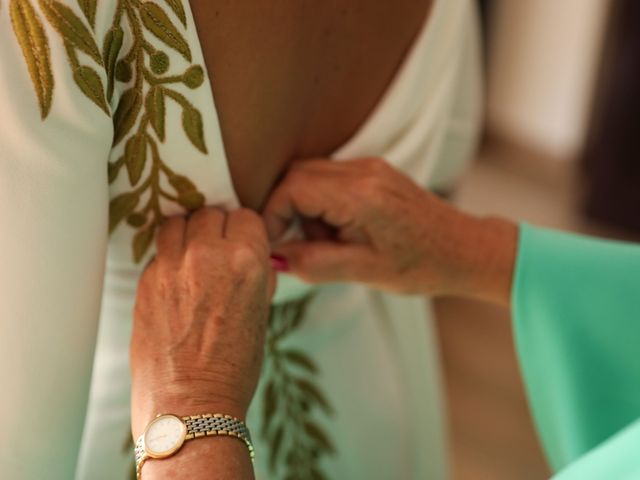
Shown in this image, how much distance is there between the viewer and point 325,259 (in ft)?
Result: 2.74

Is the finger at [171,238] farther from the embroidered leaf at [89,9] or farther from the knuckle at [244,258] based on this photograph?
the embroidered leaf at [89,9]

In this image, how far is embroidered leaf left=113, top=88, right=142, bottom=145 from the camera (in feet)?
2.09

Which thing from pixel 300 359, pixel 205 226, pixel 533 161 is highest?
pixel 205 226

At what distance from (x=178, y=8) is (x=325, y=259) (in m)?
0.30

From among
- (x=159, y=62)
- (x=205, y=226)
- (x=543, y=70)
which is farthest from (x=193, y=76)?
(x=543, y=70)

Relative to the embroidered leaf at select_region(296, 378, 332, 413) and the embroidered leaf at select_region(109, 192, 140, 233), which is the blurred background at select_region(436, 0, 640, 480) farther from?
the embroidered leaf at select_region(109, 192, 140, 233)

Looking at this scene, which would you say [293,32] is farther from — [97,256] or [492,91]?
[492,91]

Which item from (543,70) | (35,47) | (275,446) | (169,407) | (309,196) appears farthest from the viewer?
(543,70)

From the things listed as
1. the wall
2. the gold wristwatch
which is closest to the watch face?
the gold wristwatch

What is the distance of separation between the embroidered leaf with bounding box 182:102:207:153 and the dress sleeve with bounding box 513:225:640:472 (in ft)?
1.24

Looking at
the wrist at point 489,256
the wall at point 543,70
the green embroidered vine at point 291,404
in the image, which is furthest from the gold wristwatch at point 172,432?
the wall at point 543,70

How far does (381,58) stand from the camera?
2.73 ft

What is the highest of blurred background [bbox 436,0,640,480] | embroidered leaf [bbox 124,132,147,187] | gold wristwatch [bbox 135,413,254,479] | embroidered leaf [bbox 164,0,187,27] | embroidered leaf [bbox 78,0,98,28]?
embroidered leaf [bbox 78,0,98,28]

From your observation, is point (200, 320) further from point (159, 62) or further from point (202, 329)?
point (159, 62)
